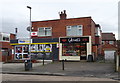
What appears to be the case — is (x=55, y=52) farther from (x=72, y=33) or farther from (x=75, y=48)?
(x=72, y=33)

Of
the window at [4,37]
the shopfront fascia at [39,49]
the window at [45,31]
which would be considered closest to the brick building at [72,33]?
the window at [45,31]

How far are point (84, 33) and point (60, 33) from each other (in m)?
3.94

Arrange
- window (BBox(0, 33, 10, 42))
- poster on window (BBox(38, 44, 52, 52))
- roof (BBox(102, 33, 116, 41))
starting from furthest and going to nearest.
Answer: roof (BBox(102, 33, 116, 41)) → window (BBox(0, 33, 10, 42)) → poster on window (BBox(38, 44, 52, 52))

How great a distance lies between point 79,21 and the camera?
2977cm

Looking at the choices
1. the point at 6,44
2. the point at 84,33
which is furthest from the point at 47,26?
the point at 6,44

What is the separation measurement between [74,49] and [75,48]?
23cm

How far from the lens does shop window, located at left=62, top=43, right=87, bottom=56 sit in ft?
94.4

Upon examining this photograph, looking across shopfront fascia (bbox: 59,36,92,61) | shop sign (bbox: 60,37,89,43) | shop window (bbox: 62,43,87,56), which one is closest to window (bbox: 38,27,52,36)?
shopfront fascia (bbox: 59,36,92,61)

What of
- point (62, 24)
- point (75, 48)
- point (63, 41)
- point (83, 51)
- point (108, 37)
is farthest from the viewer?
point (108, 37)

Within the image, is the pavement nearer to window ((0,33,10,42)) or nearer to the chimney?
the chimney

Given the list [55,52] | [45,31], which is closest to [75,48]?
[55,52]

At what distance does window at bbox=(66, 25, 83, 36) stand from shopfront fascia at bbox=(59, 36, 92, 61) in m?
1.18

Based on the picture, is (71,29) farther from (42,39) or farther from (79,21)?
(42,39)

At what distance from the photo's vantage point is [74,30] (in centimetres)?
3011
